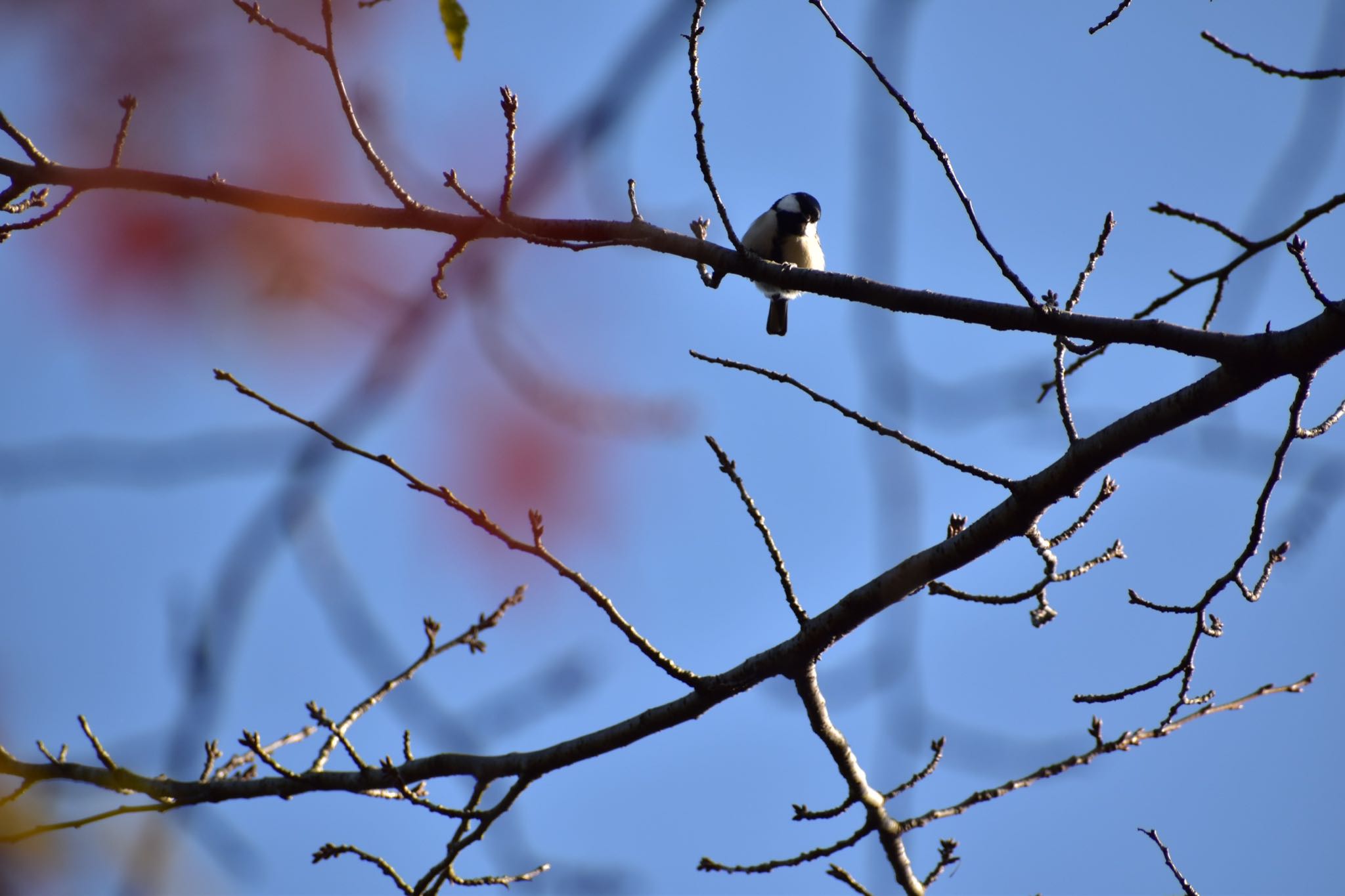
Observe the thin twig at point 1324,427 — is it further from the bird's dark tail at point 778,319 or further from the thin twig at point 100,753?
the bird's dark tail at point 778,319

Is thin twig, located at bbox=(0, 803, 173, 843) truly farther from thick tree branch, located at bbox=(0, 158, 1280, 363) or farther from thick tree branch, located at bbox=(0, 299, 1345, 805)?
thick tree branch, located at bbox=(0, 158, 1280, 363)

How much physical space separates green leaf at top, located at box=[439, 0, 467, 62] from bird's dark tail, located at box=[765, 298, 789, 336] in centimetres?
618

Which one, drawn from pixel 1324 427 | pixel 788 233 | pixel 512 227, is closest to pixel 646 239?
pixel 512 227

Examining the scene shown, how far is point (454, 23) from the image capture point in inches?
73.5

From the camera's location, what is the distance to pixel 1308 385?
102 inches

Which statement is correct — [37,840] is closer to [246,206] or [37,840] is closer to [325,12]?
[246,206]

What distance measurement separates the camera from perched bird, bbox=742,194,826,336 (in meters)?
6.41

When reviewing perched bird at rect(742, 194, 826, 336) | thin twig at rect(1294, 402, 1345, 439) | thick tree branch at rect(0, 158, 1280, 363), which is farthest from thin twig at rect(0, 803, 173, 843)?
perched bird at rect(742, 194, 826, 336)

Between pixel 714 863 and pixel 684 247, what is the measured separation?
175cm

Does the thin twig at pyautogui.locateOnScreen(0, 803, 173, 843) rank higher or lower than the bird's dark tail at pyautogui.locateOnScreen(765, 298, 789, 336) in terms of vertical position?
lower

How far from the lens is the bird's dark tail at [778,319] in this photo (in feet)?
26.2

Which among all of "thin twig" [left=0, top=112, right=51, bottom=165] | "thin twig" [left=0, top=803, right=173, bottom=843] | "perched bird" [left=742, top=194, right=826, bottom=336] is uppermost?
"perched bird" [left=742, top=194, right=826, bottom=336]

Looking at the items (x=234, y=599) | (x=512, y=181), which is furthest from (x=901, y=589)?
(x=234, y=599)

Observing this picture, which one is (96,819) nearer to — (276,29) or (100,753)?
(100,753)
